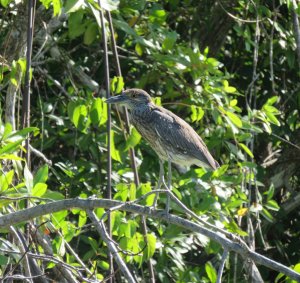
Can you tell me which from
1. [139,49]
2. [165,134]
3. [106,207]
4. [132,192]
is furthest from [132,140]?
[106,207]

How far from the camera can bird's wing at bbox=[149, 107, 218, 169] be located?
474 centimetres

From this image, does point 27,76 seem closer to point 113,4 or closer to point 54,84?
point 113,4

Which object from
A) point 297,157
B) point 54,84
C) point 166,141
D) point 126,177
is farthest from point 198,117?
point 297,157

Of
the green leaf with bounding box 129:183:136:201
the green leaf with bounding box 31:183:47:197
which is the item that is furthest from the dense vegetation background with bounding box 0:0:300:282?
the green leaf with bounding box 31:183:47:197

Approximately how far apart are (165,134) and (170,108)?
3.16 ft

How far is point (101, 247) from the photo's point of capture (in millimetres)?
4773

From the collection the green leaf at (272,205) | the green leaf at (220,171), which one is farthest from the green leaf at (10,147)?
the green leaf at (272,205)

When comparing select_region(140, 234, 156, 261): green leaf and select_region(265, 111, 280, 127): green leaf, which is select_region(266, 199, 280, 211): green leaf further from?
select_region(140, 234, 156, 261): green leaf

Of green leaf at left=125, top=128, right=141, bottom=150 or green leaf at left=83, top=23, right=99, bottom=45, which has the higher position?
green leaf at left=83, top=23, right=99, bottom=45

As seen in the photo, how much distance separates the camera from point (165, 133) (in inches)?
187

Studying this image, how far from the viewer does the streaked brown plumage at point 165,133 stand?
15.5ft

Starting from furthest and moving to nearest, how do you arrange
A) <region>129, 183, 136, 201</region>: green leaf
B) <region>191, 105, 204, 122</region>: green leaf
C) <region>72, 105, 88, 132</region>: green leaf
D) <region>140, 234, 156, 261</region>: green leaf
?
<region>191, 105, 204, 122</region>: green leaf
<region>72, 105, 88, 132</region>: green leaf
<region>140, 234, 156, 261</region>: green leaf
<region>129, 183, 136, 201</region>: green leaf

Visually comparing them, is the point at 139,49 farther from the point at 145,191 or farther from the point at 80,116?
the point at 145,191

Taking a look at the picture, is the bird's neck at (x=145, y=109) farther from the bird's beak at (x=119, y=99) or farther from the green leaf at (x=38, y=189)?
the green leaf at (x=38, y=189)
